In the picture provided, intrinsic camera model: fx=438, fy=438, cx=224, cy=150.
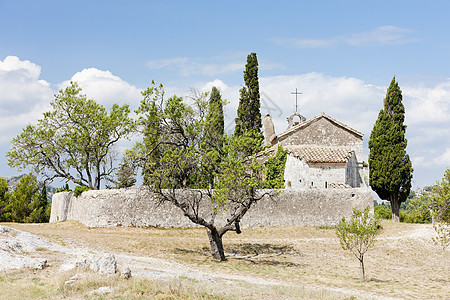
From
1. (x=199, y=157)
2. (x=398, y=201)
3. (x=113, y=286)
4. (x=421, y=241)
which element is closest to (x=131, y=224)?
(x=199, y=157)

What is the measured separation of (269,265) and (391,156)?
902 inches

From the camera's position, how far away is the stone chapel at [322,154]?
134 ft

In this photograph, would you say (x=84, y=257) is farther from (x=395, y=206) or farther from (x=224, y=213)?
(x=395, y=206)

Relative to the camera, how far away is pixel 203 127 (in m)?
39.5

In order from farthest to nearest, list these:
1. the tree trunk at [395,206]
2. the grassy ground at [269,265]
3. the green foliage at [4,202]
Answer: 1. the green foliage at [4,202]
2. the tree trunk at [395,206]
3. the grassy ground at [269,265]

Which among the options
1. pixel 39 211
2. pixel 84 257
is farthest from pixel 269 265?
pixel 39 211

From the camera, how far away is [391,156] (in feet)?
142

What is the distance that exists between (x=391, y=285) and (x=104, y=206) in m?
21.5

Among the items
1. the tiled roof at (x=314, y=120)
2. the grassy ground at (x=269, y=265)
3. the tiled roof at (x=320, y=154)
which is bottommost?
the grassy ground at (x=269, y=265)

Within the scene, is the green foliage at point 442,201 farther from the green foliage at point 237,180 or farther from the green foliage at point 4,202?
the green foliage at point 4,202

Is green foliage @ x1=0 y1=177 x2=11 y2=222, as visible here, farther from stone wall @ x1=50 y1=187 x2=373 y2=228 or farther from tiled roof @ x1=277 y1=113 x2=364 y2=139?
tiled roof @ x1=277 y1=113 x2=364 y2=139

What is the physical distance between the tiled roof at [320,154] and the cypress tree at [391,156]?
123 inches

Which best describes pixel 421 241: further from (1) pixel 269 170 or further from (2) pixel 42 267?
(2) pixel 42 267

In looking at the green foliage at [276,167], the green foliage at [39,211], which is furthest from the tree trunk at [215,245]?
the green foliage at [39,211]
